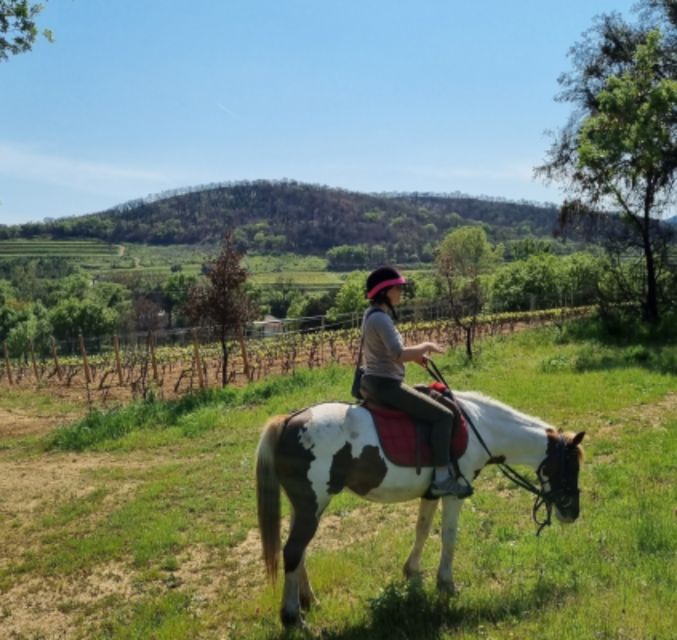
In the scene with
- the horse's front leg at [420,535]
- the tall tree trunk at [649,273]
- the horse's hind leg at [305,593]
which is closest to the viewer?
the horse's hind leg at [305,593]

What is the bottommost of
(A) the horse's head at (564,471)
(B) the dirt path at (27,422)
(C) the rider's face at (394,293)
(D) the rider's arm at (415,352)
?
(B) the dirt path at (27,422)

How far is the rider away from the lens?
465 centimetres

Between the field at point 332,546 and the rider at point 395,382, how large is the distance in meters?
1.01

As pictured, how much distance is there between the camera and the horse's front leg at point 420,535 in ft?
16.8

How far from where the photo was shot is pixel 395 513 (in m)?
7.29

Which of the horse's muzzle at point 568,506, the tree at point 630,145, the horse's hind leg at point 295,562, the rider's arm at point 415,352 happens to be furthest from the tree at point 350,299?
the horse's hind leg at point 295,562

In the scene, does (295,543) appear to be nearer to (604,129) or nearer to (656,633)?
(656,633)

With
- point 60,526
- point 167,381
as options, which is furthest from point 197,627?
point 167,381

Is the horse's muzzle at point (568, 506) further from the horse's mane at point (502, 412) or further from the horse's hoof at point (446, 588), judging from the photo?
the horse's hoof at point (446, 588)

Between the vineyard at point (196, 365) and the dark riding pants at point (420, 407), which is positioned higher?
the dark riding pants at point (420, 407)

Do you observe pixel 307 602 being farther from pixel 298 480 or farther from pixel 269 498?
pixel 298 480

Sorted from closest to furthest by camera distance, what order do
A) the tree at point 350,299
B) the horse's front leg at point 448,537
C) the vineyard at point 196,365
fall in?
the horse's front leg at point 448,537
the vineyard at point 196,365
the tree at point 350,299

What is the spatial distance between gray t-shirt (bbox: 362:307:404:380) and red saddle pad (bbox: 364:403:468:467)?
1.05ft

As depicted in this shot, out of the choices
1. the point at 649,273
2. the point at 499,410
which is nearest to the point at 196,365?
the point at 649,273
